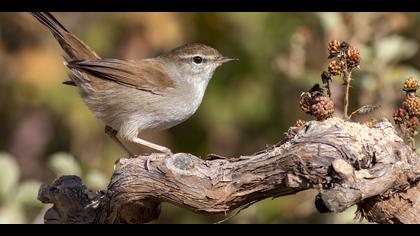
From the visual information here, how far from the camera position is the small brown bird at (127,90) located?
18.3 ft

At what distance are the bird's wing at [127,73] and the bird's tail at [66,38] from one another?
5.1 inches

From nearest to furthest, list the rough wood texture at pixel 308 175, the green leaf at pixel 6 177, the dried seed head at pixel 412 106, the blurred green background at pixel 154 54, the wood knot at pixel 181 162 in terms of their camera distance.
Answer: the rough wood texture at pixel 308 175, the dried seed head at pixel 412 106, the wood knot at pixel 181 162, the green leaf at pixel 6 177, the blurred green background at pixel 154 54

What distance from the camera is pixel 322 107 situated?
3.70m

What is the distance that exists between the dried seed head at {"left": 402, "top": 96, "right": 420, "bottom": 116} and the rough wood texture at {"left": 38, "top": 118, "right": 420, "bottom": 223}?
0.15 metres

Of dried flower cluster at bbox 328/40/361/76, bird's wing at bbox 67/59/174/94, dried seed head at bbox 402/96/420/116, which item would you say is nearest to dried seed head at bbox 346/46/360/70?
dried flower cluster at bbox 328/40/361/76

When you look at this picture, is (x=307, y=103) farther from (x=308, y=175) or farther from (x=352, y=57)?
(x=308, y=175)

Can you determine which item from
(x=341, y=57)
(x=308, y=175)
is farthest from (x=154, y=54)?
(x=308, y=175)

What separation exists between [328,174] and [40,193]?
2.02 metres

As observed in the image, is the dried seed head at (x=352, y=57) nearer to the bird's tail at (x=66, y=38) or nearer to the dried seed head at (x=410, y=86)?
the dried seed head at (x=410, y=86)

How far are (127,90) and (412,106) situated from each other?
2.57 meters

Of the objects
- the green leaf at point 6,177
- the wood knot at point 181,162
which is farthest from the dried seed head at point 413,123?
the green leaf at point 6,177

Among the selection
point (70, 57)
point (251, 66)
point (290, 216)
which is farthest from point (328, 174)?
point (251, 66)
